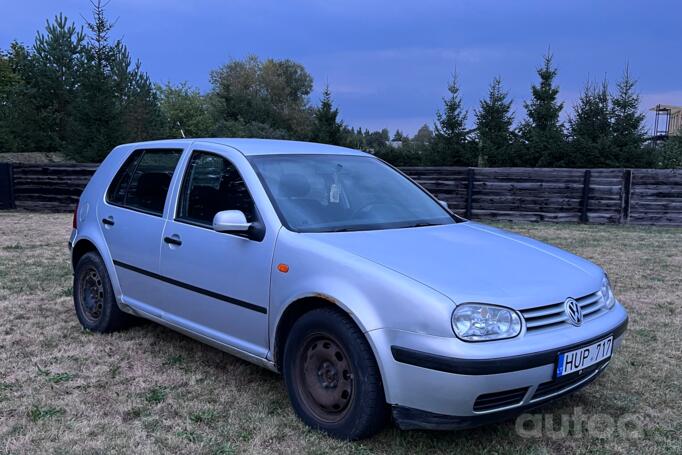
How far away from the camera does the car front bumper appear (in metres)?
2.57

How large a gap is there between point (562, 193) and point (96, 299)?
11829 mm

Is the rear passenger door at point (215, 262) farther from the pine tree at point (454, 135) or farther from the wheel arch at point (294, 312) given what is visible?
the pine tree at point (454, 135)

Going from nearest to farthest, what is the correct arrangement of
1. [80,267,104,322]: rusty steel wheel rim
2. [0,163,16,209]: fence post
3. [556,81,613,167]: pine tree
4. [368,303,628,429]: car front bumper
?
1. [368,303,628,429]: car front bumper
2. [80,267,104,322]: rusty steel wheel rim
3. [0,163,16,209]: fence post
4. [556,81,613,167]: pine tree

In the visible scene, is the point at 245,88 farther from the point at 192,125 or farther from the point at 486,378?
the point at 486,378

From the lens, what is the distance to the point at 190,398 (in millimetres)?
3670

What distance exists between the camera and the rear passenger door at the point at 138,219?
4.16 m

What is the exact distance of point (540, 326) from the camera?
2.77 meters

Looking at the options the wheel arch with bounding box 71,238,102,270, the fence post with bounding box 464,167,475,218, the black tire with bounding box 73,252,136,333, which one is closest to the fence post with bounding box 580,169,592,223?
the fence post with bounding box 464,167,475,218

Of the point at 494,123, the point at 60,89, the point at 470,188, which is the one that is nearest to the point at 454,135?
the point at 494,123

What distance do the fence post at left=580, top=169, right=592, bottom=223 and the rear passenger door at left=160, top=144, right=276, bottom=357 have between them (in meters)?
11.8

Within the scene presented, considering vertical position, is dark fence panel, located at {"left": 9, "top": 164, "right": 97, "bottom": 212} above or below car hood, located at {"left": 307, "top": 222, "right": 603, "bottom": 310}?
below

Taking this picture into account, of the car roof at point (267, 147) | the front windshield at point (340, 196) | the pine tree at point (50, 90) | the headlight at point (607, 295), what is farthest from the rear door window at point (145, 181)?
the pine tree at point (50, 90)

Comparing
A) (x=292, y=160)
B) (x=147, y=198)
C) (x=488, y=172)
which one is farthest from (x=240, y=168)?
(x=488, y=172)

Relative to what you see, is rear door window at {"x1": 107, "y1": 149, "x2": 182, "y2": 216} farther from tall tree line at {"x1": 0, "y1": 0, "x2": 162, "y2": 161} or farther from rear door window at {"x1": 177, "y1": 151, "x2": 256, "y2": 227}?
tall tree line at {"x1": 0, "y1": 0, "x2": 162, "y2": 161}
